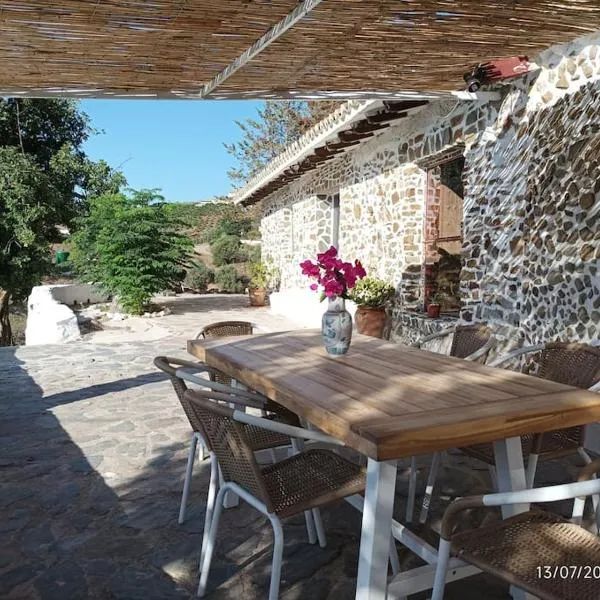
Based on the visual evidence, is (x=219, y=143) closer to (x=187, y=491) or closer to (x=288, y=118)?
(x=288, y=118)

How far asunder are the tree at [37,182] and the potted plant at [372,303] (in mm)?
7858

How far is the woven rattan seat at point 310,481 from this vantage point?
1.92 m

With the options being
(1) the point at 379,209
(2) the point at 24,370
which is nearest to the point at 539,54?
(1) the point at 379,209

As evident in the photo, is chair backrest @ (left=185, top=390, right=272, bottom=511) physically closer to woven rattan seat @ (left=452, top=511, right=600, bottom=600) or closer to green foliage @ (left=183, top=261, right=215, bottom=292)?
woven rattan seat @ (left=452, top=511, right=600, bottom=600)

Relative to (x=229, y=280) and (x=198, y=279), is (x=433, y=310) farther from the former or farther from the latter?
(x=198, y=279)

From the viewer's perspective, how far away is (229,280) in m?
17.4

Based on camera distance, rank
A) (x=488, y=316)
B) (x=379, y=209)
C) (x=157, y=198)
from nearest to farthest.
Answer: (x=488, y=316) < (x=379, y=209) < (x=157, y=198)

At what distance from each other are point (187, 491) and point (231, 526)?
26 centimetres

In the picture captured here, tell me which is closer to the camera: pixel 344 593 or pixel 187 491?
pixel 344 593

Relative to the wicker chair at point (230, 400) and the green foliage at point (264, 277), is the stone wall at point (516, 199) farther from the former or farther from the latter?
the green foliage at point (264, 277)

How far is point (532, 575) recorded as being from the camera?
4.79 ft

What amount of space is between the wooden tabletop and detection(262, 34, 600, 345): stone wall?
208cm

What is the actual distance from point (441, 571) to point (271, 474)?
74 cm
